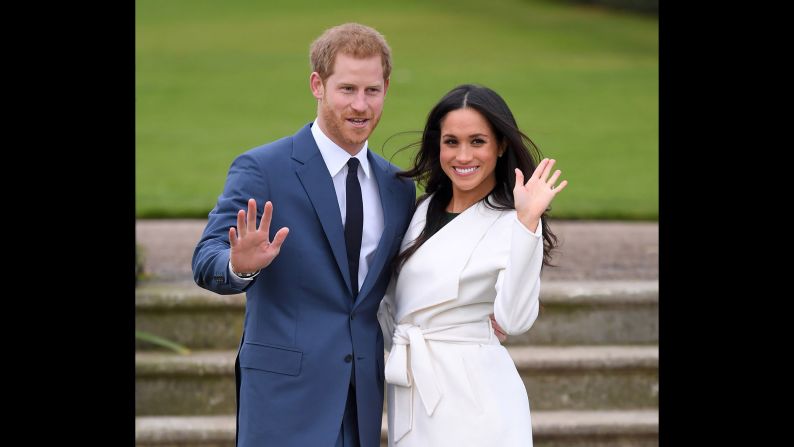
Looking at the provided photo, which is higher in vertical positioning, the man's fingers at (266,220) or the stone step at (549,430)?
the man's fingers at (266,220)

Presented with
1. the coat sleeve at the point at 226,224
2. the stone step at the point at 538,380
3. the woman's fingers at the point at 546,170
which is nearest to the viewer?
the coat sleeve at the point at 226,224

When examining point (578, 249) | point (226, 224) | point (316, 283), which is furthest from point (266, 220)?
point (578, 249)

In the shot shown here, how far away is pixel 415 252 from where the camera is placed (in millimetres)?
3246

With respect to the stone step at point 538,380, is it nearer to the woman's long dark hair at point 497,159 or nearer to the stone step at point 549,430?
the stone step at point 549,430

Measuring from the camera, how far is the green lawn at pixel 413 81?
352 inches

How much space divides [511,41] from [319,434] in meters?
14.5

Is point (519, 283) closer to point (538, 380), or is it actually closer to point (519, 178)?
point (519, 178)

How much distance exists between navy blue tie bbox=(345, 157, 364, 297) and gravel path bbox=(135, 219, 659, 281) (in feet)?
8.47

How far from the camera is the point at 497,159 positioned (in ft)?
10.8

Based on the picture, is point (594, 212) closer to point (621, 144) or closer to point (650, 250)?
point (650, 250)

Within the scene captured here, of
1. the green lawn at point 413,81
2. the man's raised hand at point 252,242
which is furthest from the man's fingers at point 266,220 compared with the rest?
the green lawn at point 413,81

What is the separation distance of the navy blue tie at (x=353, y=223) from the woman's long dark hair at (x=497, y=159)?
151 mm

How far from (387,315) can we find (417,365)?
0.28 m
